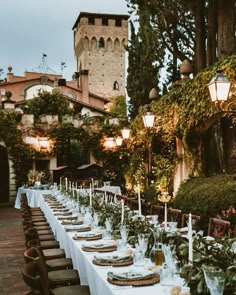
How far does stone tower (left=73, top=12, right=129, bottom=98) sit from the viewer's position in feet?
148

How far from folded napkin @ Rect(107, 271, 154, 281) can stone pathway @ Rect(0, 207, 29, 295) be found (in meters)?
2.87

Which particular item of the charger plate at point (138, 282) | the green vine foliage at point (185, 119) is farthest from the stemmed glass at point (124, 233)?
the green vine foliage at point (185, 119)

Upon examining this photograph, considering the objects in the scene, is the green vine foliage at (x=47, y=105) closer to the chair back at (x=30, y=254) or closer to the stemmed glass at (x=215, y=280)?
the chair back at (x=30, y=254)

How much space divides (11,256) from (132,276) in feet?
17.7

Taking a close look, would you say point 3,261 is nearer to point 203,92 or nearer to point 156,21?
point 203,92

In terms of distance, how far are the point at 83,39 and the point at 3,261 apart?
135ft

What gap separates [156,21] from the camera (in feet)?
46.6

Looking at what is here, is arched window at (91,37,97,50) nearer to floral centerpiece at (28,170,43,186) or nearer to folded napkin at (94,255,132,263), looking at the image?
floral centerpiece at (28,170,43,186)

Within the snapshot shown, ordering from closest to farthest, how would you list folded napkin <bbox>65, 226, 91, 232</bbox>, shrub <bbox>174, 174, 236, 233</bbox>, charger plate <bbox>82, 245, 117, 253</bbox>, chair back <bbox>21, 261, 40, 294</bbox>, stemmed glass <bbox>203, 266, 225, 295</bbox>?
stemmed glass <bbox>203, 266, 225, 295</bbox> < chair back <bbox>21, 261, 40, 294</bbox> < charger plate <bbox>82, 245, 117, 253</bbox> < folded napkin <bbox>65, 226, 91, 232</bbox> < shrub <bbox>174, 174, 236, 233</bbox>

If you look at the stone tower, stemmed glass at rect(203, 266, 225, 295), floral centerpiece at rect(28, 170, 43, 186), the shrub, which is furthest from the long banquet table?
the stone tower

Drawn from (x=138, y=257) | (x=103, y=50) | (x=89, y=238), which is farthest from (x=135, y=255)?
(x=103, y=50)

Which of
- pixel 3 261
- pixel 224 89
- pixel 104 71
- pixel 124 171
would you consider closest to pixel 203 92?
pixel 224 89

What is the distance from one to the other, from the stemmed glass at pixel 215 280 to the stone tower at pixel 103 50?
42.5 meters

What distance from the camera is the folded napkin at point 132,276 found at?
3.20m
